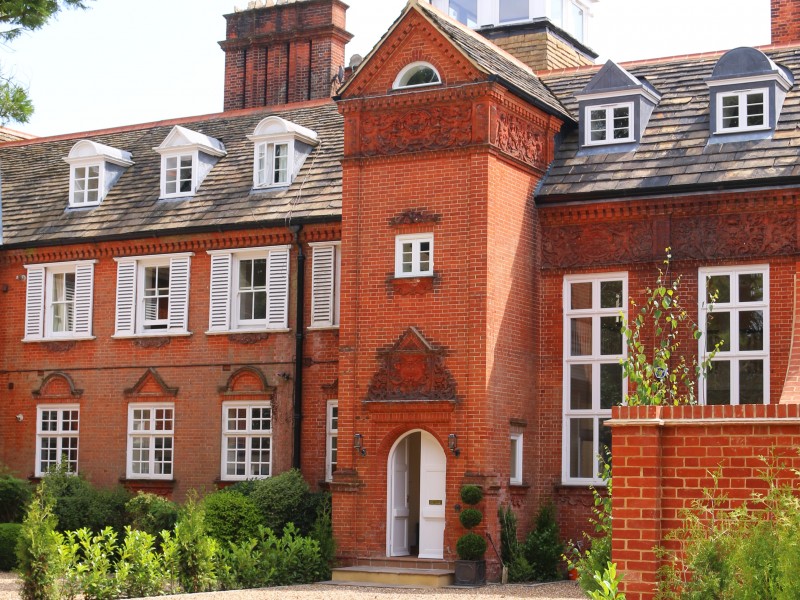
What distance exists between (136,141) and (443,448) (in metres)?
14.6

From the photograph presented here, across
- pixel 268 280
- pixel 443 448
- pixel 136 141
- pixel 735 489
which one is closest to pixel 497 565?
pixel 443 448

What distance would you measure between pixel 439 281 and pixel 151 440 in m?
8.97

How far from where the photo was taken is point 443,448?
24172 mm

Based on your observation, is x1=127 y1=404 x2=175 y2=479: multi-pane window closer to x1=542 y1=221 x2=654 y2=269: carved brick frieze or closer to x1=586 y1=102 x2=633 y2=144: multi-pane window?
x1=542 y1=221 x2=654 y2=269: carved brick frieze

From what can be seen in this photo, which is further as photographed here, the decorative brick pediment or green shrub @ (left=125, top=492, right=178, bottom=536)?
green shrub @ (left=125, top=492, right=178, bottom=536)

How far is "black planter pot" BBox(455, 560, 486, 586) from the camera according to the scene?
2288 centimetres

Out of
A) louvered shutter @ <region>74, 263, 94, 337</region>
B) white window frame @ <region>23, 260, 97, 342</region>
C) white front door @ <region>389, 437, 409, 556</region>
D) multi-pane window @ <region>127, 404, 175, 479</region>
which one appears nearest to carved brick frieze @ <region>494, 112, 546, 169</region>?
white front door @ <region>389, 437, 409, 556</region>

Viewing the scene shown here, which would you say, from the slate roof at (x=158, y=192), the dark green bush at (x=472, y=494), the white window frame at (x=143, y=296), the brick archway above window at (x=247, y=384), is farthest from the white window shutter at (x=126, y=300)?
the dark green bush at (x=472, y=494)

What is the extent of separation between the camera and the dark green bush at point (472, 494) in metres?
23.3

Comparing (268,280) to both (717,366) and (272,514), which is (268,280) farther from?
(717,366)

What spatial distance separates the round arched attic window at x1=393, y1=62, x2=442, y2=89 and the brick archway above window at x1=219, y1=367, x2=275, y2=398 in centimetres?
712

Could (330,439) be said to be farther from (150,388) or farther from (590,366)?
(590,366)

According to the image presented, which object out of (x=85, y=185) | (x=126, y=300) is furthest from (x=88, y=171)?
(x=126, y=300)

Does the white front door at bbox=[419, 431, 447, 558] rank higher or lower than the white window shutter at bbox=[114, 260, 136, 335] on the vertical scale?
lower
